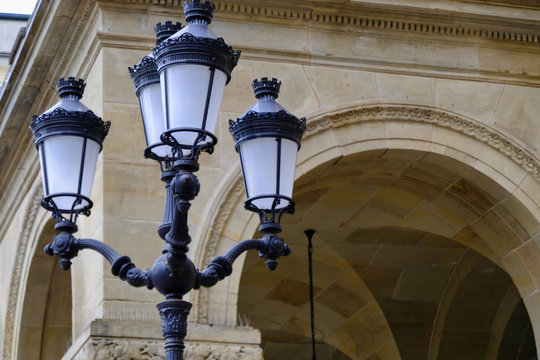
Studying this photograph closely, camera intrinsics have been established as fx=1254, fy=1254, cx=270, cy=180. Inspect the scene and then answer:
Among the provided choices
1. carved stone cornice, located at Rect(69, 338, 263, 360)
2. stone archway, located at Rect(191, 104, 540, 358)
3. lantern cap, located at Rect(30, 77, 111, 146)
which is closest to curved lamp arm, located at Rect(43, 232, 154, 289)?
lantern cap, located at Rect(30, 77, 111, 146)

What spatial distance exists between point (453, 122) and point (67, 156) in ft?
14.9

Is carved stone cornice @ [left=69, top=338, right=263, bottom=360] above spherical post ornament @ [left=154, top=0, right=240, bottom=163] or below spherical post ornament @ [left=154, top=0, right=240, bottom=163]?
below

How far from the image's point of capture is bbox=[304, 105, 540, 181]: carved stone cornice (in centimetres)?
1067

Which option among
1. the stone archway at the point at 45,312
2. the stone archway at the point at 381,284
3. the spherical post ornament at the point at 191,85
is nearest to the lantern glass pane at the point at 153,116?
the spherical post ornament at the point at 191,85

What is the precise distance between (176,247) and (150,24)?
4.20 metres

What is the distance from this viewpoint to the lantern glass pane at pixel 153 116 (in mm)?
7090

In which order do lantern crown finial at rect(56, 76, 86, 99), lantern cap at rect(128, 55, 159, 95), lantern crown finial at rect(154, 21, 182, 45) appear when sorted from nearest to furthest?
lantern cap at rect(128, 55, 159, 95)
lantern crown finial at rect(154, 21, 182, 45)
lantern crown finial at rect(56, 76, 86, 99)

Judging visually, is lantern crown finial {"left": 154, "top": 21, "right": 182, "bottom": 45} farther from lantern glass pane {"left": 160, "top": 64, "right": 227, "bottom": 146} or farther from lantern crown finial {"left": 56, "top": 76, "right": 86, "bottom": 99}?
lantern glass pane {"left": 160, "top": 64, "right": 227, "bottom": 146}

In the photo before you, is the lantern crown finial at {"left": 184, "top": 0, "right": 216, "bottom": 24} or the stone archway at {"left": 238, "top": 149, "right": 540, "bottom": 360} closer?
the lantern crown finial at {"left": 184, "top": 0, "right": 216, "bottom": 24}

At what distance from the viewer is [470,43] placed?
11.2 metres

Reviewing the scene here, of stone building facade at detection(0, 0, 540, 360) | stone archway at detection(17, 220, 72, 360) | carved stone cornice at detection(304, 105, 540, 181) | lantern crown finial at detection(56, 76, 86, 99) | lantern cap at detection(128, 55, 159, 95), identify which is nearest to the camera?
lantern cap at detection(128, 55, 159, 95)

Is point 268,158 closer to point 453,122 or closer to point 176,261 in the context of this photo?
point 176,261

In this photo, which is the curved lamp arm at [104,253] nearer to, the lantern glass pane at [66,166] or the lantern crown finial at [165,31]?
the lantern glass pane at [66,166]

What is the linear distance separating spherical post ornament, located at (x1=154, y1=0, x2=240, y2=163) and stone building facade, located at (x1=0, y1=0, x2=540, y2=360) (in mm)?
3153
